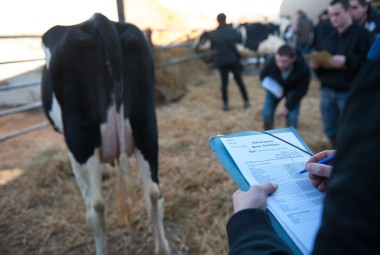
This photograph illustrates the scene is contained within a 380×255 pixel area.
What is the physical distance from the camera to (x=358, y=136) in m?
0.47

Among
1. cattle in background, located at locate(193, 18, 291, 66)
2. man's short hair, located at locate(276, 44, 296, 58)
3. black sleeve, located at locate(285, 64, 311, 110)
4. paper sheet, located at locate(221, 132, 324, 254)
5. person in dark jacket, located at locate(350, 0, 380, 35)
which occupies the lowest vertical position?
cattle in background, located at locate(193, 18, 291, 66)

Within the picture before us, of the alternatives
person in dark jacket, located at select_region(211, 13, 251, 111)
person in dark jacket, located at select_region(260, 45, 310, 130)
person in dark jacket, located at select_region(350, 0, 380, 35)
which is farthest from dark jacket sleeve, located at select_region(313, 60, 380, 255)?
person in dark jacket, located at select_region(211, 13, 251, 111)

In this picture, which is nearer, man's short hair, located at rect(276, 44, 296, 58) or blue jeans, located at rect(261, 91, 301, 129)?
man's short hair, located at rect(276, 44, 296, 58)

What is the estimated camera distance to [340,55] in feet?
10.1

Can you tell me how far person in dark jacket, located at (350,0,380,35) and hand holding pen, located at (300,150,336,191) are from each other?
3.18 m

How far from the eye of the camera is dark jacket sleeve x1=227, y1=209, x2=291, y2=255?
0.66 meters

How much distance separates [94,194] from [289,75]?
8.37 feet

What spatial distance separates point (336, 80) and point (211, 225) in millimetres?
1891

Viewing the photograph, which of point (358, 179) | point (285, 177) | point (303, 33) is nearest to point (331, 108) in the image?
point (285, 177)

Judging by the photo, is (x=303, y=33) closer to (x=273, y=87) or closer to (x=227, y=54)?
(x=227, y=54)

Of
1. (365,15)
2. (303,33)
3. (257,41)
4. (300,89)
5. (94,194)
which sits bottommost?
(257,41)

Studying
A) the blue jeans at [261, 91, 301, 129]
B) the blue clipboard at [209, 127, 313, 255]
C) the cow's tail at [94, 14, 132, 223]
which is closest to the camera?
the blue clipboard at [209, 127, 313, 255]

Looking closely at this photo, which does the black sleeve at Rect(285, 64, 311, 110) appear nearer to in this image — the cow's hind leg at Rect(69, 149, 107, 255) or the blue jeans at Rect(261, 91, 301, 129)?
the blue jeans at Rect(261, 91, 301, 129)

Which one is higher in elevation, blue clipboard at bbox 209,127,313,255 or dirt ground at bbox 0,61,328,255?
blue clipboard at bbox 209,127,313,255
